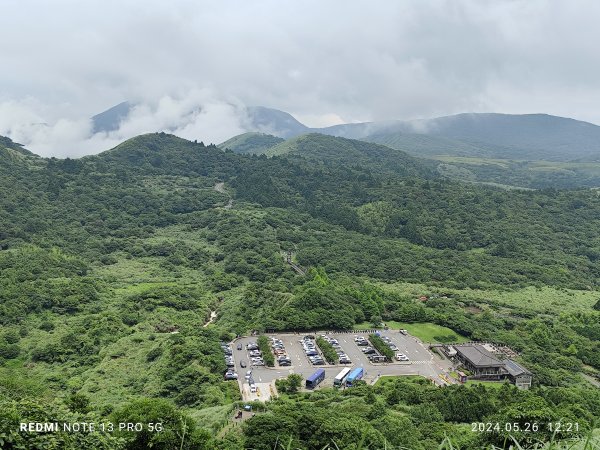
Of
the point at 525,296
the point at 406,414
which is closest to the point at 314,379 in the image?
the point at 406,414

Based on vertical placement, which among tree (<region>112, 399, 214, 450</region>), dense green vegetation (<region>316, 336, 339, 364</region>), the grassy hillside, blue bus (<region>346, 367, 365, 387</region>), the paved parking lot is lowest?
the paved parking lot

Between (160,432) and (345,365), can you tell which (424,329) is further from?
(160,432)

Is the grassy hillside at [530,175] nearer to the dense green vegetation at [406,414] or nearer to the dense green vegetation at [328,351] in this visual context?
the dense green vegetation at [328,351]

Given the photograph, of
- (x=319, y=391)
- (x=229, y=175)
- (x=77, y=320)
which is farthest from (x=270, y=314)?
(x=229, y=175)

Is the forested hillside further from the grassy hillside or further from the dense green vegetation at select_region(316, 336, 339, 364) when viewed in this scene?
the grassy hillside

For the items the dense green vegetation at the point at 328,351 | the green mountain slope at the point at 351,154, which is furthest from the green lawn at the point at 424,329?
the green mountain slope at the point at 351,154

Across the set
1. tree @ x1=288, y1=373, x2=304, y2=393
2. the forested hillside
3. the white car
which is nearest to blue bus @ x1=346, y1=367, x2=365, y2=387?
the forested hillside
